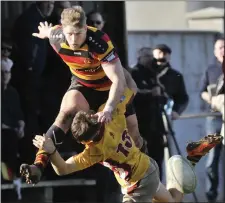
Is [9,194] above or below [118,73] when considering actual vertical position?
below

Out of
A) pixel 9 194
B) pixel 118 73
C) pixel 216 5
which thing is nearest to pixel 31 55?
pixel 9 194

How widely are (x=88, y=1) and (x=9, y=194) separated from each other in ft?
7.93

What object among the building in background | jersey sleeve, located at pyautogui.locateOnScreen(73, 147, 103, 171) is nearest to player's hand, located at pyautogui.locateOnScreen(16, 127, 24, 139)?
jersey sleeve, located at pyautogui.locateOnScreen(73, 147, 103, 171)

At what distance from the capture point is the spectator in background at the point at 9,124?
10500 millimetres

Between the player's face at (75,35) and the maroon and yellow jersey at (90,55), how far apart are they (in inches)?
2.1

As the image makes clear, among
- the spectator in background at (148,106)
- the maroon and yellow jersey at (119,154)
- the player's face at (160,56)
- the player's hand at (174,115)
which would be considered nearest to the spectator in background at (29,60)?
the spectator in background at (148,106)

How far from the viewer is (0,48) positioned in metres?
10.5

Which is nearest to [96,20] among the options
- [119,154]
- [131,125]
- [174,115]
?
[174,115]

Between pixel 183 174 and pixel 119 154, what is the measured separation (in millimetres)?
814

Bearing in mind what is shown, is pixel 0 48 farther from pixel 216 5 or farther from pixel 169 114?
pixel 216 5

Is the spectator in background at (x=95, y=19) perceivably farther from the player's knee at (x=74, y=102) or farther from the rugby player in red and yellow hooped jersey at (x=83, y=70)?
the player's knee at (x=74, y=102)

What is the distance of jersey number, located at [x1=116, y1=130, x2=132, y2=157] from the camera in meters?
8.13

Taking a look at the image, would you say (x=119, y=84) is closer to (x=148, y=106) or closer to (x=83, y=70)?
(x=83, y=70)

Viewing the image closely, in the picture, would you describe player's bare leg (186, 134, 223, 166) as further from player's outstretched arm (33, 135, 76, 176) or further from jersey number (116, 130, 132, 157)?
player's outstretched arm (33, 135, 76, 176)
